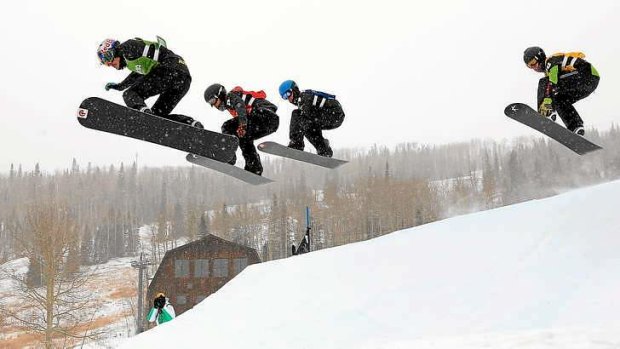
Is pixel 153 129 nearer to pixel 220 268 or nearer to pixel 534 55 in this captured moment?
pixel 534 55

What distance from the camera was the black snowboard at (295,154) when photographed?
8719 mm

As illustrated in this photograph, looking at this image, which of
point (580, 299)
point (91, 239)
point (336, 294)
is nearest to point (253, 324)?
point (336, 294)

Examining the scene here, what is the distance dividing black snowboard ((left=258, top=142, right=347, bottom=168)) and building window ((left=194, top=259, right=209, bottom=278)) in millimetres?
31435

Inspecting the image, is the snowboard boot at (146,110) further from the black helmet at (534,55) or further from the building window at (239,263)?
the building window at (239,263)

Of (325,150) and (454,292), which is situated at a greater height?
(325,150)

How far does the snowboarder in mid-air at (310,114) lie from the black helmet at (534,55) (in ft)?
11.1

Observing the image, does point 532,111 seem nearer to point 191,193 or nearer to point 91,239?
point 91,239

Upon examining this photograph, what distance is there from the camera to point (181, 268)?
126ft

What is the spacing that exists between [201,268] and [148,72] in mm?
33564

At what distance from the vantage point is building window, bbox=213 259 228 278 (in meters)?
38.6

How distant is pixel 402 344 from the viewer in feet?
15.3

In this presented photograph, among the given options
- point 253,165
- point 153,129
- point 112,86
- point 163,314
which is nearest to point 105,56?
point 112,86

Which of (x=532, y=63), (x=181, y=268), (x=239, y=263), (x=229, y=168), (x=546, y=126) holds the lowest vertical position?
(x=181, y=268)

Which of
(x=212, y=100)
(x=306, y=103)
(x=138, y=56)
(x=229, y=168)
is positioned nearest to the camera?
(x=138, y=56)
